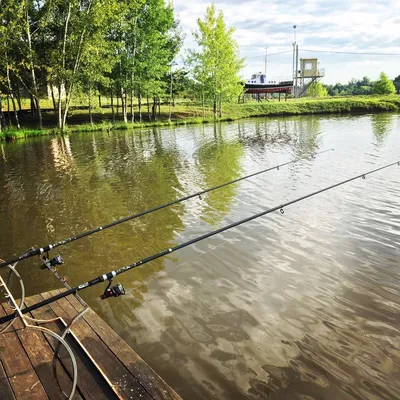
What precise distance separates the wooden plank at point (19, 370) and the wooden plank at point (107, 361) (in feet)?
2.16

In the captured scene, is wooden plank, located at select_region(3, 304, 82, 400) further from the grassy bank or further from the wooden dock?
the grassy bank

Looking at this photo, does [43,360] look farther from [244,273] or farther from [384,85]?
[384,85]

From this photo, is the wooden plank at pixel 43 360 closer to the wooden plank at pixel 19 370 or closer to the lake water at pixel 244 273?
the wooden plank at pixel 19 370

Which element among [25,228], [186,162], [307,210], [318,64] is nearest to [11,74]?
[186,162]

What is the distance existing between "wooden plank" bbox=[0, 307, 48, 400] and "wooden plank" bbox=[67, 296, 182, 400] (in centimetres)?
89

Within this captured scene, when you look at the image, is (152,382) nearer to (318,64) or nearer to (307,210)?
(307,210)

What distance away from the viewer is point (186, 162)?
20.1 metres

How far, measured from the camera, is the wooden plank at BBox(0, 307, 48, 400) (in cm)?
369

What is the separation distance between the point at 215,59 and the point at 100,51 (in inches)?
740

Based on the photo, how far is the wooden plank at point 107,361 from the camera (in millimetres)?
3777

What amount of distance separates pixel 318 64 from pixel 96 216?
9730 centimetres

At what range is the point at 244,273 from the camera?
7211 mm

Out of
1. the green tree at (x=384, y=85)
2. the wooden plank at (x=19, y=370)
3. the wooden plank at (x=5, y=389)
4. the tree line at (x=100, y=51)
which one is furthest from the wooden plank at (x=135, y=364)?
the green tree at (x=384, y=85)

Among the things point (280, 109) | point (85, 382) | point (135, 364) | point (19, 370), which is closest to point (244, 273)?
point (135, 364)
